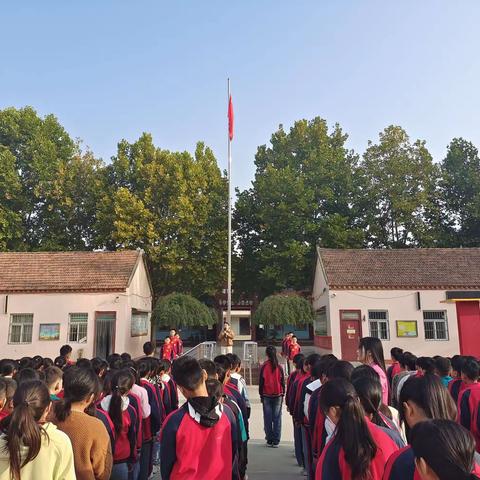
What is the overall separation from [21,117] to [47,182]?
4419 mm

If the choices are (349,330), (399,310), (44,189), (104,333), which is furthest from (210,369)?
(44,189)

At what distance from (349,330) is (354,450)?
18.2m

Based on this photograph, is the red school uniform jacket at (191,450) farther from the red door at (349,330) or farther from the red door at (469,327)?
the red door at (469,327)

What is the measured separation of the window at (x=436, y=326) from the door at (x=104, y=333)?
14027mm

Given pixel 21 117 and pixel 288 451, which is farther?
pixel 21 117

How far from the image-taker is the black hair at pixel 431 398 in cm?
247

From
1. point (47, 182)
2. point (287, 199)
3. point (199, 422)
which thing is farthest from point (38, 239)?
point (199, 422)

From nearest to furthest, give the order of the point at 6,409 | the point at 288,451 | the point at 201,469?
1. the point at 201,469
2. the point at 6,409
3. the point at 288,451

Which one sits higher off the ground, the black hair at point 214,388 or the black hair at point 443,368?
the black hair at point 214,388

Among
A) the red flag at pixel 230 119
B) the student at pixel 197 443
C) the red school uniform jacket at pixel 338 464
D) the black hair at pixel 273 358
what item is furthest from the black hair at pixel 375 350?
the red flag at pixel 230 119

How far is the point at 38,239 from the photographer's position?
89.6 ft

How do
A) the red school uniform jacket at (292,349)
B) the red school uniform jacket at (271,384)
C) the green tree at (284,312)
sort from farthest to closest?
the green tree at (284,312) < the red school uniform jacket at (292,349) < the red school uniform jacket at (271,384)

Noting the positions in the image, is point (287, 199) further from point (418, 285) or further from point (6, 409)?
point (6, 409)

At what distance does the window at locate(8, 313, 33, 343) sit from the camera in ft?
61.5
